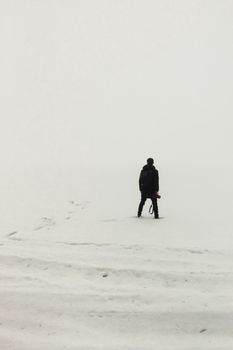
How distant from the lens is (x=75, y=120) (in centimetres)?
14288

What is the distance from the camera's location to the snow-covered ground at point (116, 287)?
5.31m

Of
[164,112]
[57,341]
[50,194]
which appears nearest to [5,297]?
[57,341]

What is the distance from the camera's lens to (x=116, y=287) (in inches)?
249

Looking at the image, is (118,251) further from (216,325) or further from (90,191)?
(90,191)

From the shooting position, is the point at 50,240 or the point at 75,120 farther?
the point at 75,120

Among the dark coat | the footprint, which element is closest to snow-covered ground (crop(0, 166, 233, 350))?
the footprint

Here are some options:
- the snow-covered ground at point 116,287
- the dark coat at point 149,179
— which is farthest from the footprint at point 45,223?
the dark coat at point 149,179

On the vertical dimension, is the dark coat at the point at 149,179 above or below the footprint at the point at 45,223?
above

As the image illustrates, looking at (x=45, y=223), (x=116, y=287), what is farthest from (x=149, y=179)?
(x=116, y=287)

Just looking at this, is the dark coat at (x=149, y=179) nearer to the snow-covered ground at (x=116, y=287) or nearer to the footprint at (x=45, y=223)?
the snow-covered ground at (x=116, y=287)

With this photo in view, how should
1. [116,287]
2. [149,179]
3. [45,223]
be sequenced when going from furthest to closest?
[149,179] → [45,223] → [116,287]

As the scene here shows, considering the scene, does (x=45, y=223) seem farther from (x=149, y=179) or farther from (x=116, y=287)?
(x=116, y=287)

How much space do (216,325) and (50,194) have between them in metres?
14.6

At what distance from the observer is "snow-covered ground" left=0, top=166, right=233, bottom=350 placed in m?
5.31
